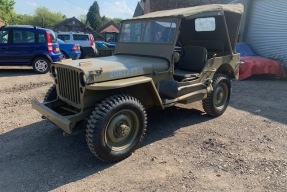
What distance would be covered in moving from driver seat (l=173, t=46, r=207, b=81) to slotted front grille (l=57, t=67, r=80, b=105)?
2.09 metres

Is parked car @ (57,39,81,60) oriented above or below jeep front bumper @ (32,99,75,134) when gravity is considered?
above

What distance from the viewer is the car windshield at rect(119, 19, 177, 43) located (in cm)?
488

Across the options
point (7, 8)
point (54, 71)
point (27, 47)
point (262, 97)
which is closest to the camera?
point (54, 71)

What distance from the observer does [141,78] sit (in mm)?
4234

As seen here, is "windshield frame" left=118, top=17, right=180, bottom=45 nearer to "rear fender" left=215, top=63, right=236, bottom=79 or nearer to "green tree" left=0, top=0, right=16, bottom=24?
"rear fender" left=215, top=63, right=236, bottom=79

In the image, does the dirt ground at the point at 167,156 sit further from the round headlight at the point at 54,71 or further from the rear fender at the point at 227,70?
the round headlight at the point at 54,71

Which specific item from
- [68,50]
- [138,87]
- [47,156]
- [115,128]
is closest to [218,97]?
[138,87]

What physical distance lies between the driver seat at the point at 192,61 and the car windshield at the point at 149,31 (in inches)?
32.0

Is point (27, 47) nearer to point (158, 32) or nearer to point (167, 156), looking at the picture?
point (158, 32)

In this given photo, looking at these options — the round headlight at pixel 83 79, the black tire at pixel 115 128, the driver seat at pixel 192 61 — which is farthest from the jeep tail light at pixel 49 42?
the black tire at pixel 115 128

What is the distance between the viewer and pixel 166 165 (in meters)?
3.96

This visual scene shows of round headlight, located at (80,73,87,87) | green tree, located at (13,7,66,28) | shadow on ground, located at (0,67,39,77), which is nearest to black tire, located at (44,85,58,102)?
round headlight, located at (80,73,87,87)

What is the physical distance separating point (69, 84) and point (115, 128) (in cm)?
97

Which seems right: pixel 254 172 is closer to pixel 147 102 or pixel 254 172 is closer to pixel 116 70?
pixel 147 102
